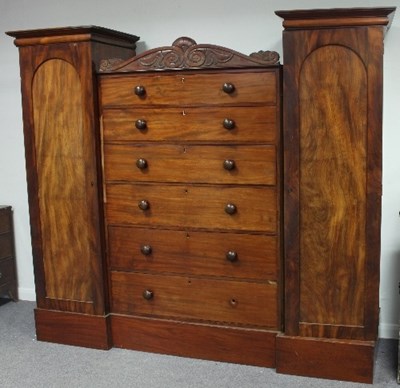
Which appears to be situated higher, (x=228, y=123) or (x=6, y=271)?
(x=228, y=123)

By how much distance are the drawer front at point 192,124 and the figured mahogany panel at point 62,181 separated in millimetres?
181

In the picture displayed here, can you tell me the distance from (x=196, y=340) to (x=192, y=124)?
1007mm

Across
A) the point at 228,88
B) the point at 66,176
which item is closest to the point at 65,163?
the point at 66,176

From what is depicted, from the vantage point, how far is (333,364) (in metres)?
2.58

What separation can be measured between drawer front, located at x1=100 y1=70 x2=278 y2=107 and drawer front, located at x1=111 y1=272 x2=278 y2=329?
2.70ft

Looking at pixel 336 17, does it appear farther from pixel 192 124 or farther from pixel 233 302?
pixel 233 302

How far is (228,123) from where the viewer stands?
2.60m

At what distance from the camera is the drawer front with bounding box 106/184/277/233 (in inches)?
104

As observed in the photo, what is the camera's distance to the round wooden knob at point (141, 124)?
2.74 m

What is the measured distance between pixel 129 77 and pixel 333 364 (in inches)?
61.6

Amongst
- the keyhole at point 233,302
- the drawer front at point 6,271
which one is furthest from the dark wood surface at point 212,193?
the drawer front at point 6,271

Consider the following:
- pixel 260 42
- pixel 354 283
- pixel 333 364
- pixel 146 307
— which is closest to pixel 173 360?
pixel 146 307

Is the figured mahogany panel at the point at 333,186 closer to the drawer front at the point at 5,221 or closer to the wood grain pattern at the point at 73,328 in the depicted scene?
the wood grain pattern at the point at 73,328

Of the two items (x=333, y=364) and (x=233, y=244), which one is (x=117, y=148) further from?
(x=333, y=364)
